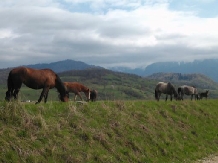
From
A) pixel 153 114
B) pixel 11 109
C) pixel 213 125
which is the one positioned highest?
pixel 11 109

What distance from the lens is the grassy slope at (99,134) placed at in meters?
12.0

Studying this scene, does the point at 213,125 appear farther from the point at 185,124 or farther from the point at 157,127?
the point at 157,127

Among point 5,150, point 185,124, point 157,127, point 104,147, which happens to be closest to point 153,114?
point 157,127

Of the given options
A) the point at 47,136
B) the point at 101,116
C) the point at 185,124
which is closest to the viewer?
the point at 47,136

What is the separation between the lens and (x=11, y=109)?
13109 millimetres

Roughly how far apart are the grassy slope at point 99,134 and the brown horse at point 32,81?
4.83 feet

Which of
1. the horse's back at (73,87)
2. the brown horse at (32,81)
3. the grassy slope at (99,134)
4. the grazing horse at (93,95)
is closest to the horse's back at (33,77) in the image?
the brown horse at (32,81)

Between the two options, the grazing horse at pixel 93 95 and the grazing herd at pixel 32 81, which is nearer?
the grazing herd at pixel 32 81

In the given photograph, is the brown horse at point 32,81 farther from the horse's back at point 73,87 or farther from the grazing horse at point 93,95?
the grazing horse at point 93,95

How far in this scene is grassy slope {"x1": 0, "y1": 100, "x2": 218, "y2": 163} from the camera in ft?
39.4

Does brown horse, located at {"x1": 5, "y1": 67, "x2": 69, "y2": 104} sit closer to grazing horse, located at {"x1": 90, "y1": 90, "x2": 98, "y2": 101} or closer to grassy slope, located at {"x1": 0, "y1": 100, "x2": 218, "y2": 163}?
→ grassy slope, located at {"x1": 0, "y1": 100, "x2": 218, "y2": 163}

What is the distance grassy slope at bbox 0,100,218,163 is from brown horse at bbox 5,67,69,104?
1.47 meters

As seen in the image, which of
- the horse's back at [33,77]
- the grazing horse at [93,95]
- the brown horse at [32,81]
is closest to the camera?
the brown horse at [32,81]

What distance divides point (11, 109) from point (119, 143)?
19.4 feet
